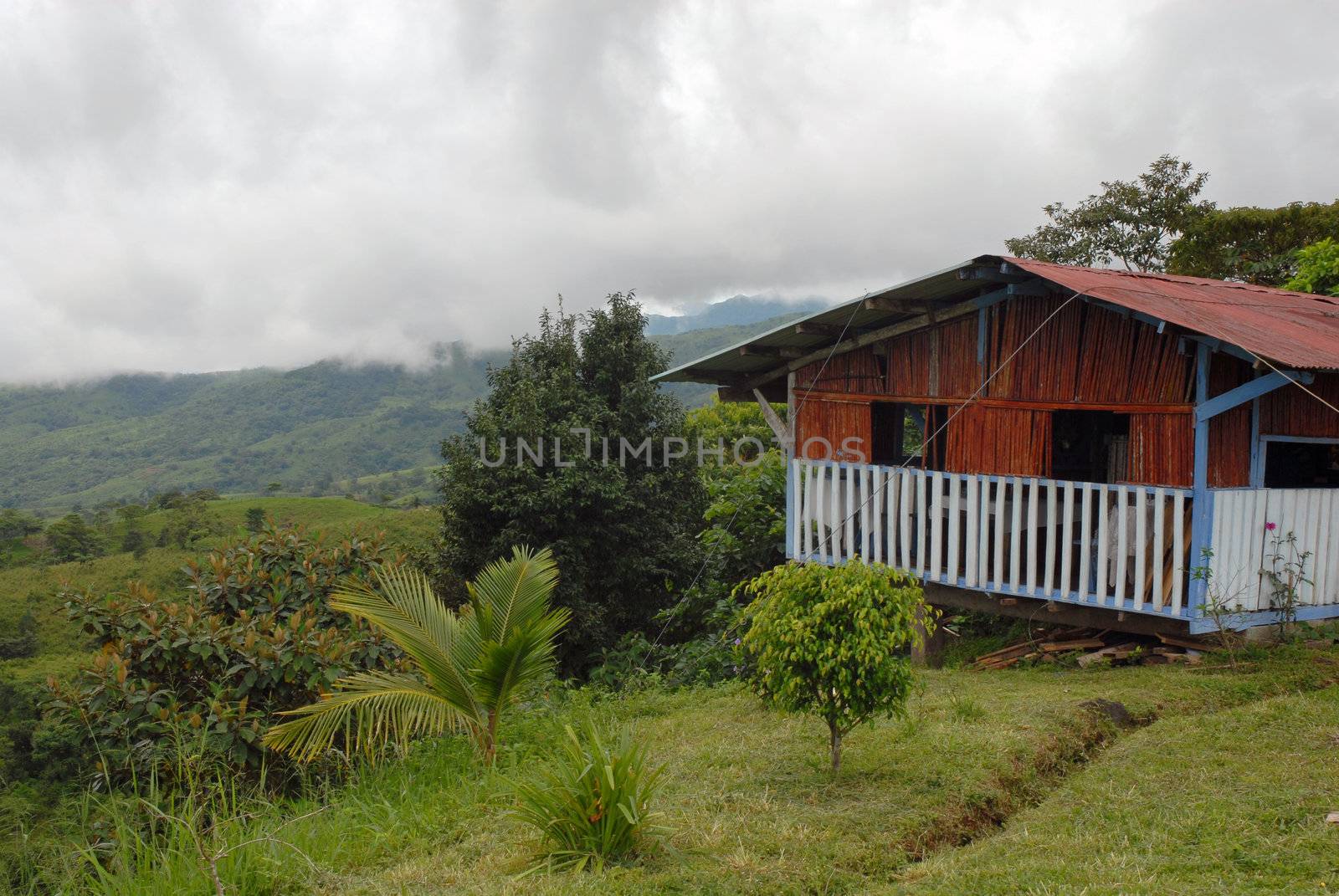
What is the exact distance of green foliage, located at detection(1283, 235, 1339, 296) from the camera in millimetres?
14672

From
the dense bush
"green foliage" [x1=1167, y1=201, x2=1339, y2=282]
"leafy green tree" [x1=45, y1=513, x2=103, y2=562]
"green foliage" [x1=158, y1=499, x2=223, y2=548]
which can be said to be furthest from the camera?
"green foliage" [x1=158, y1=499, x2=223, y2=548]

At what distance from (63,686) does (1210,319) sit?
359 inches

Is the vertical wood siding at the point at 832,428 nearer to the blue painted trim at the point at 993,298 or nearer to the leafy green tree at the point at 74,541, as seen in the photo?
the blue painted trim at the point at 993,298

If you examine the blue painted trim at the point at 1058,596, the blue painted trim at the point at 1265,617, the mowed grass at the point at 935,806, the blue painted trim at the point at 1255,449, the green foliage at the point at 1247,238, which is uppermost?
the green foliage at the point at 1247,238

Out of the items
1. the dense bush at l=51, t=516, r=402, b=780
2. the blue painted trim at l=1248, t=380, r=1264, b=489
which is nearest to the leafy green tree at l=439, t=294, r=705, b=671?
the dense bush at l=51, t=516, r=402, b=780

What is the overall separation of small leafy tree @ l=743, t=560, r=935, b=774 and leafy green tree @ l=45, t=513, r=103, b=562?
36.2 metres

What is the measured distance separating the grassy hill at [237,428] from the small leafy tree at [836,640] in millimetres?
74315

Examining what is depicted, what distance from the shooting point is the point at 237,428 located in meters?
114

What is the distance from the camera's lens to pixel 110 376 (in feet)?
474

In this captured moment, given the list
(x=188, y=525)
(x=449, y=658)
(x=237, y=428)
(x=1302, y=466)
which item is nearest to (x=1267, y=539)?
(x=1302, y=466)

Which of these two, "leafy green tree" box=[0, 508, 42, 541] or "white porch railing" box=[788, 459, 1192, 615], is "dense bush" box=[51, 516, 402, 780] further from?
"leafy green tree" box=[0, 508, 42, 541]

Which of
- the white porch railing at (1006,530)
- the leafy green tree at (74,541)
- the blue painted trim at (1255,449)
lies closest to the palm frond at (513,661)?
the white porch railing at (1006,530)

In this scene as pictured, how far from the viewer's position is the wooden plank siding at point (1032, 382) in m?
8.13

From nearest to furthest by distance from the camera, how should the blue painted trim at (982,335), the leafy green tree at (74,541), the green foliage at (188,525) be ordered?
the blue painted trim at (982,335) < the leafy green tree at (74,541) < the green foliage at (188,525)
